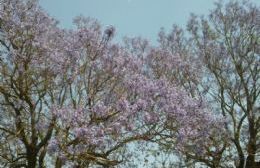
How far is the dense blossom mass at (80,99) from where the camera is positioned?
1587cm

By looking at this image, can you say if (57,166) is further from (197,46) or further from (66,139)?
(197,46)

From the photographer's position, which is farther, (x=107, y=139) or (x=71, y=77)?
(x=71, y=77)

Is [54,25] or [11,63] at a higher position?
[54,25]

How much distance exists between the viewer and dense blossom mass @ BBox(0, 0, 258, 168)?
1587 centimetres

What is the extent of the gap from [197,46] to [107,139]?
1379 cm

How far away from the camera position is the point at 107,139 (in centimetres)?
1609

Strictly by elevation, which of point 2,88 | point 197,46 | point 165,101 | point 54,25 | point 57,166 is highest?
point 197,46

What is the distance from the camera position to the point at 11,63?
60.2 feet

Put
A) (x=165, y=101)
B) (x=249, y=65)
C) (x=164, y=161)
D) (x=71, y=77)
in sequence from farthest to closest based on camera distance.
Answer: (x=249, y=65), (x=164, y=161), (x=71, y=77), (x=165, y=101)

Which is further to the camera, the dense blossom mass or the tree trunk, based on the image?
the tree trunk

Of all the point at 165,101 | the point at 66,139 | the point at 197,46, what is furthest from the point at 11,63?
the point at 197,46

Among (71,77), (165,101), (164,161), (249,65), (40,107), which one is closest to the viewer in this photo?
(165,101)

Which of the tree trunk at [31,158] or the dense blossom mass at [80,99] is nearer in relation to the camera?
the dense blossom mass at [80,99]

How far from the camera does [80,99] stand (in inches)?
745
